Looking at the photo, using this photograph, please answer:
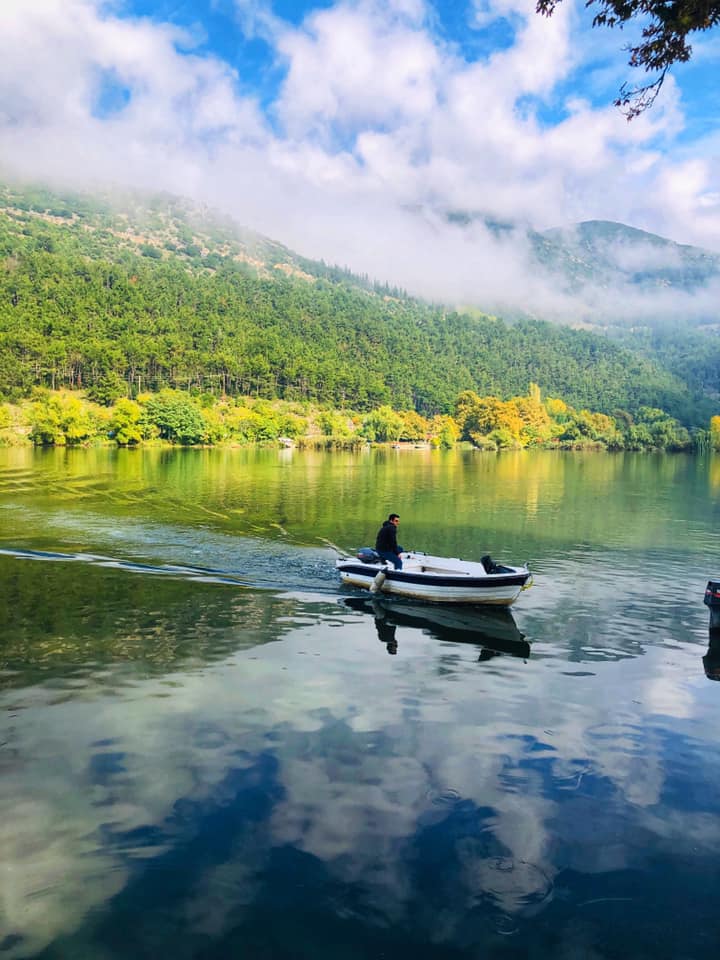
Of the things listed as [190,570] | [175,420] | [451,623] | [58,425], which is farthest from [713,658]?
[175,420]

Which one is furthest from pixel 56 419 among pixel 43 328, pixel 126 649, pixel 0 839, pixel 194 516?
pixel 0 839

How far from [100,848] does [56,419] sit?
139566 millimetres

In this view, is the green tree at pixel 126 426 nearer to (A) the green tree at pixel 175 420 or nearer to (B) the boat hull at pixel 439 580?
(A) the green tree at pixel 175 420

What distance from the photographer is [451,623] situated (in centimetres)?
2266

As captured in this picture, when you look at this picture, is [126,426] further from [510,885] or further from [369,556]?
[510,885]

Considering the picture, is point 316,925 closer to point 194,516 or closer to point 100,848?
point 100,848

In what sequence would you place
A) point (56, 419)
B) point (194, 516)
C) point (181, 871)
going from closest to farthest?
point (181, 871), point (194, 516), point (56, 419)

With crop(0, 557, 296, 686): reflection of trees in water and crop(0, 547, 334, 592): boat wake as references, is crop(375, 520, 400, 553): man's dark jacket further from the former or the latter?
crop(0, 557, 296, 686): reflection of trees in water

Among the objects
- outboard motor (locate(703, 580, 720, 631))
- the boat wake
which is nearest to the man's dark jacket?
the boat wake

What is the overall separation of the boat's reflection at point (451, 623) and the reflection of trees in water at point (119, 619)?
3.02 meters

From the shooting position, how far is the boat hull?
76.2 feet

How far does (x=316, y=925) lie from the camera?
843 centimetres

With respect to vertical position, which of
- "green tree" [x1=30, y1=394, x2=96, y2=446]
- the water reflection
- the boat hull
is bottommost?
A: the water reflection

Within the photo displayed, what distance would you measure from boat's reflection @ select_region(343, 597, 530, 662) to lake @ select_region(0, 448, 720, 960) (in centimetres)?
12
